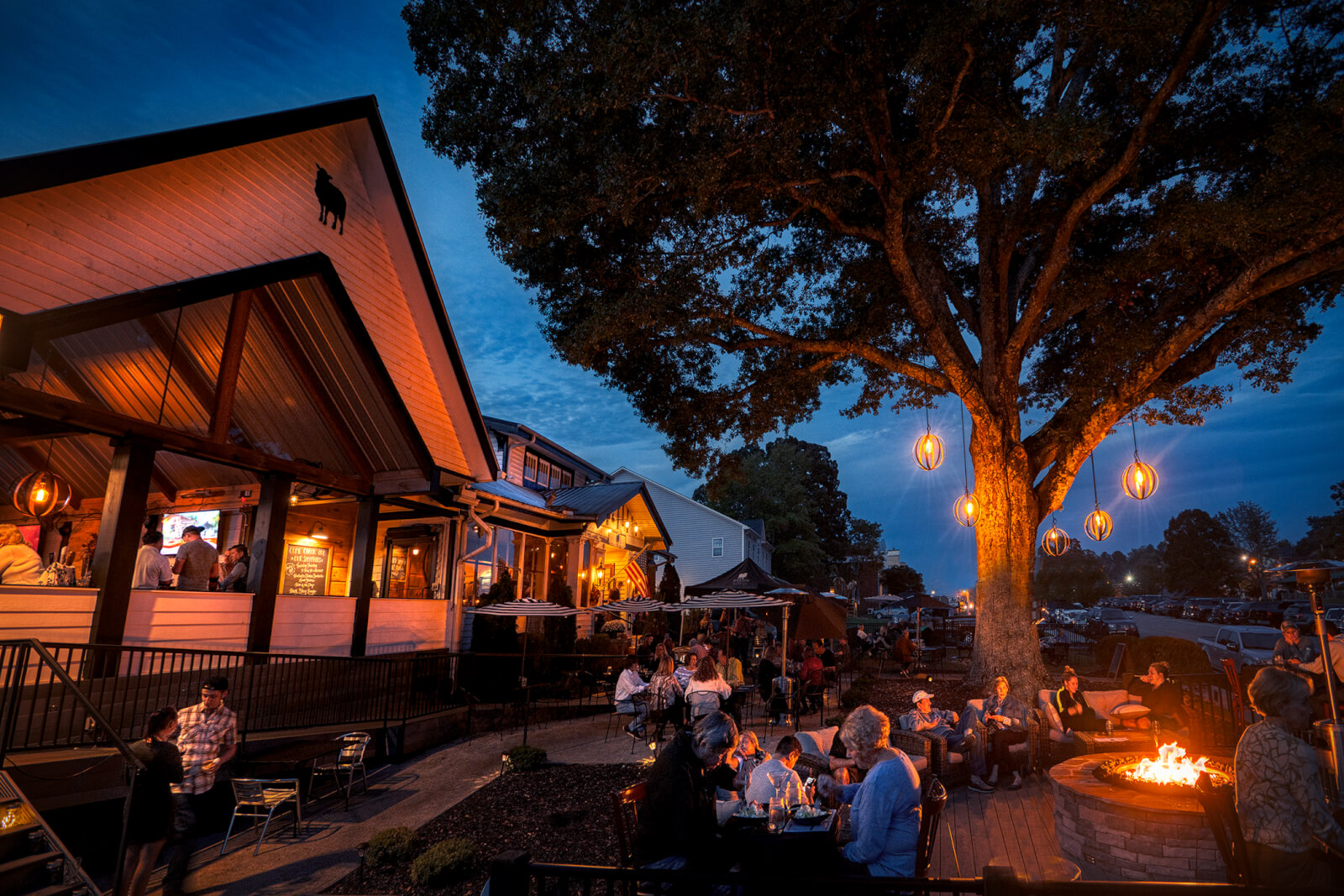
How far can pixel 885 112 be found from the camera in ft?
39.3

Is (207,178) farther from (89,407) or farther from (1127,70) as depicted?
(1127,70)

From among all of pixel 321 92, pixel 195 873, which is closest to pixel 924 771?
pixel 195 873

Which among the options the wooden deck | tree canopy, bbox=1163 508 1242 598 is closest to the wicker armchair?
the wooden deck

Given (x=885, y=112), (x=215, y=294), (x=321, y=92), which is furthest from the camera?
(x=321, y=92)

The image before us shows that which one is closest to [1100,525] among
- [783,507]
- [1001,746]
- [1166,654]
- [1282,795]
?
[1166,654]

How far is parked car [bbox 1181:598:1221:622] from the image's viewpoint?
48869 millimetres

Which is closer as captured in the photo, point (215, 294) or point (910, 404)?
point (215, 294)

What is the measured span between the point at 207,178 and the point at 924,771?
41.5ft

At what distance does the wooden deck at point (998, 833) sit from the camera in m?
6.39

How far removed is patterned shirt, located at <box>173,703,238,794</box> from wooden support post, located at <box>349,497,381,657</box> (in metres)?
5.14

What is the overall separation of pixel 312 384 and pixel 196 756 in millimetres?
6538

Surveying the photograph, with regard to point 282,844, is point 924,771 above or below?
above

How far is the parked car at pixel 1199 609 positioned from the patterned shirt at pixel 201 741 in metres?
59.1

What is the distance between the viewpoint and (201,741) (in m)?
6.50
